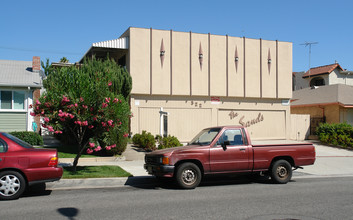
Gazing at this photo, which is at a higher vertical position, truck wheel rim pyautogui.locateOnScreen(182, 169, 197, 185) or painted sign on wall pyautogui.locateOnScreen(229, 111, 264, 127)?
painted sign on wall pyautogui.locateOnScreen(229, 111, 264, 127)

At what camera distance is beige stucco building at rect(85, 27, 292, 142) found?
23391mm

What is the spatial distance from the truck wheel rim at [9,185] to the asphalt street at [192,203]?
0.26m

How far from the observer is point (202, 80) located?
24828mm

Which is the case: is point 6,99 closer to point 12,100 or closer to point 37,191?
point 12,100

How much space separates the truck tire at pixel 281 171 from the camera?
10.5 m

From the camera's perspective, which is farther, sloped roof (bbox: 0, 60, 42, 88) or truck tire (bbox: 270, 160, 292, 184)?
sloped roof (bbox: 0, 60, 42, 88)

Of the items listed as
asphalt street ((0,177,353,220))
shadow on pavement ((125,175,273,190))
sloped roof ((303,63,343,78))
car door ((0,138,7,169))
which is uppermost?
sloped roof ((303,63,343,78))

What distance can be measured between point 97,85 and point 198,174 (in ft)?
14.1

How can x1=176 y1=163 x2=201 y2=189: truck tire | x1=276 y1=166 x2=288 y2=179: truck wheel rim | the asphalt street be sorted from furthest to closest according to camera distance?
x1=276 y1=166 x2=288 y2=179: truck wheel rim → x1=176 y1=163 x2=201 y2=189: truck tire → the asphalt street

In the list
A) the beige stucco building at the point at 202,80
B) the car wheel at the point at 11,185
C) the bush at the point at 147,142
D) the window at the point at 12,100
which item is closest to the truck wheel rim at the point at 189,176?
the car wheel at the point at 11,185

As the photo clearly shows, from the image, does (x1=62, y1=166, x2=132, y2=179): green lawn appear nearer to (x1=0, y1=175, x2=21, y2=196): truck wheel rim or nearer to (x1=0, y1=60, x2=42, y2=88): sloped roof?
(x1=0, y1=175, x2=21, y2=196): truck wheel rim

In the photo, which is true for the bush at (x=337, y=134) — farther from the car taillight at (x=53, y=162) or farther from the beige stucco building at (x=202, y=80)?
the car taillight at (x=53, y=162)

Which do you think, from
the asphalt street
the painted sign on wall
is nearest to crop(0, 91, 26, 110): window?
the asphalt street

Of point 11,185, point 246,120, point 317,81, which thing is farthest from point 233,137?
point 317,81
